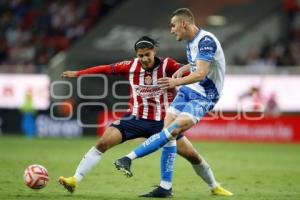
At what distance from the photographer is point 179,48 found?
25672 millimetres

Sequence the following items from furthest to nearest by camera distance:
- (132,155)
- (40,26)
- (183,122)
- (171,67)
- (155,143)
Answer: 1. (40,26)
2. (171,67)
3. (183,122)
4. (155,143)
5. (132,155)

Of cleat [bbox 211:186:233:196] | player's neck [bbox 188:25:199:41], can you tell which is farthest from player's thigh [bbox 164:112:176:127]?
cleat [bbox 211:186:233:196]

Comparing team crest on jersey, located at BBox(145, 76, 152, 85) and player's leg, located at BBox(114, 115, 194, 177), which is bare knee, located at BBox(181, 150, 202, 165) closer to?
player's leg, located at BBox(114, 115, 194, 177)

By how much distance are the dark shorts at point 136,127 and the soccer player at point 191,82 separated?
35 centimetres

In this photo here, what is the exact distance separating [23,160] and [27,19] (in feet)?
47.3

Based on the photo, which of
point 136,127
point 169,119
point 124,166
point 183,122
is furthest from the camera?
point 136,127

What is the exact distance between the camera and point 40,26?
29156 millimetres

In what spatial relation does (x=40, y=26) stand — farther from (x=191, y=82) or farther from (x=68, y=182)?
(x=191, y=82)

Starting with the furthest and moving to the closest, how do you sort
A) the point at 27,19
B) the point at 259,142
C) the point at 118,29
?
the point at 27,19
the point at 118,29
the point at 259,142

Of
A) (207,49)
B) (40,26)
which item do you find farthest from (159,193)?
(40,26)

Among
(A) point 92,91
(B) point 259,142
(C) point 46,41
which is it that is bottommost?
(B) point 259,142

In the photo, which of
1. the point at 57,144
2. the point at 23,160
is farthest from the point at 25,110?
the point at 23,160

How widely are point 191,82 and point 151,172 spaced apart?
203 inches

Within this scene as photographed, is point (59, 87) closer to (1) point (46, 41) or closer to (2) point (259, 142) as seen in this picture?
(1) point (46, 41)
